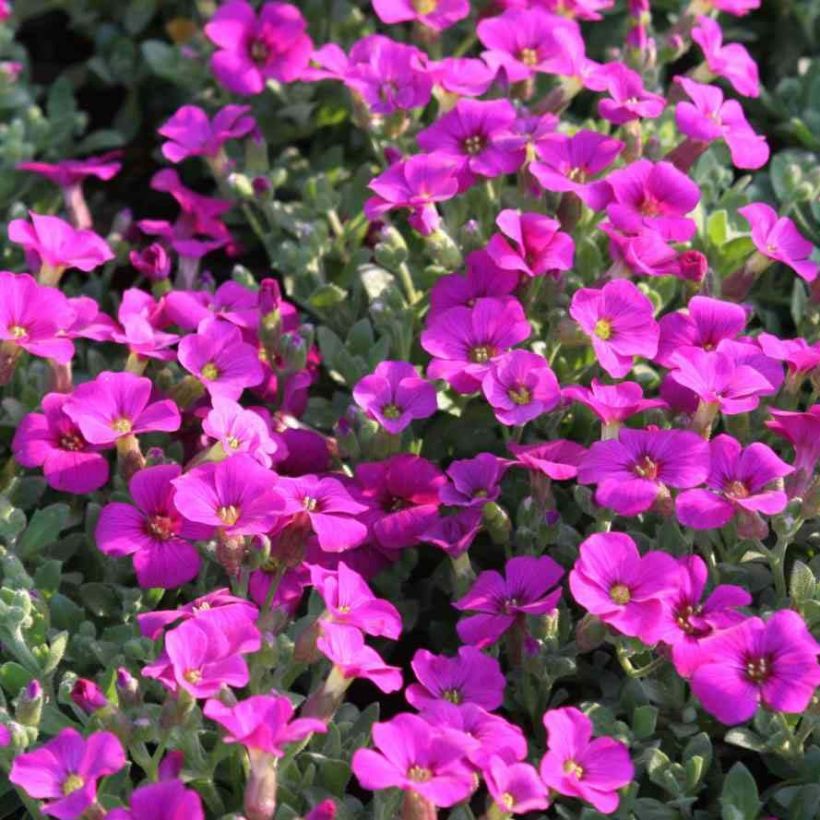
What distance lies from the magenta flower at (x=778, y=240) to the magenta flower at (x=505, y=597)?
0.74 meters

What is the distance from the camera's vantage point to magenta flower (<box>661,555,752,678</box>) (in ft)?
6.80

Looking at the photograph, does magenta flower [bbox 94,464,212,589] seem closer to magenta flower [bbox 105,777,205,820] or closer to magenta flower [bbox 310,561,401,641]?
magenta flower [bbox 310,561,401,641]

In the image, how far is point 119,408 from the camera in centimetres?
245

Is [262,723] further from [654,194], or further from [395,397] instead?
[654,194]

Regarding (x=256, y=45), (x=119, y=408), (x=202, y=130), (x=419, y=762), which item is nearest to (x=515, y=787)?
(x=419, y=762)

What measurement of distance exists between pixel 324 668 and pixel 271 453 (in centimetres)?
35

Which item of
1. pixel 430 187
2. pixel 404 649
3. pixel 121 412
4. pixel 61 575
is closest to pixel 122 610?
pixel 61 575

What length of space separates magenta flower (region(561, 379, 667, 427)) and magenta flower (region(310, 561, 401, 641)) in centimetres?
47

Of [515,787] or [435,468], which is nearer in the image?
[515,787]

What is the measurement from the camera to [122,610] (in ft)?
8.10

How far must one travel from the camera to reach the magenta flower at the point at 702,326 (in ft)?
7.98

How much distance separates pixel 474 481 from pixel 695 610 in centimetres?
43

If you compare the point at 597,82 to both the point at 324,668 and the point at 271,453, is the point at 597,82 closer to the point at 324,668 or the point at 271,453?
the point at 271,453

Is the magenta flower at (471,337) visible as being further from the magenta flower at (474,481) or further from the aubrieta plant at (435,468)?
the magenta flower at (474,481)
